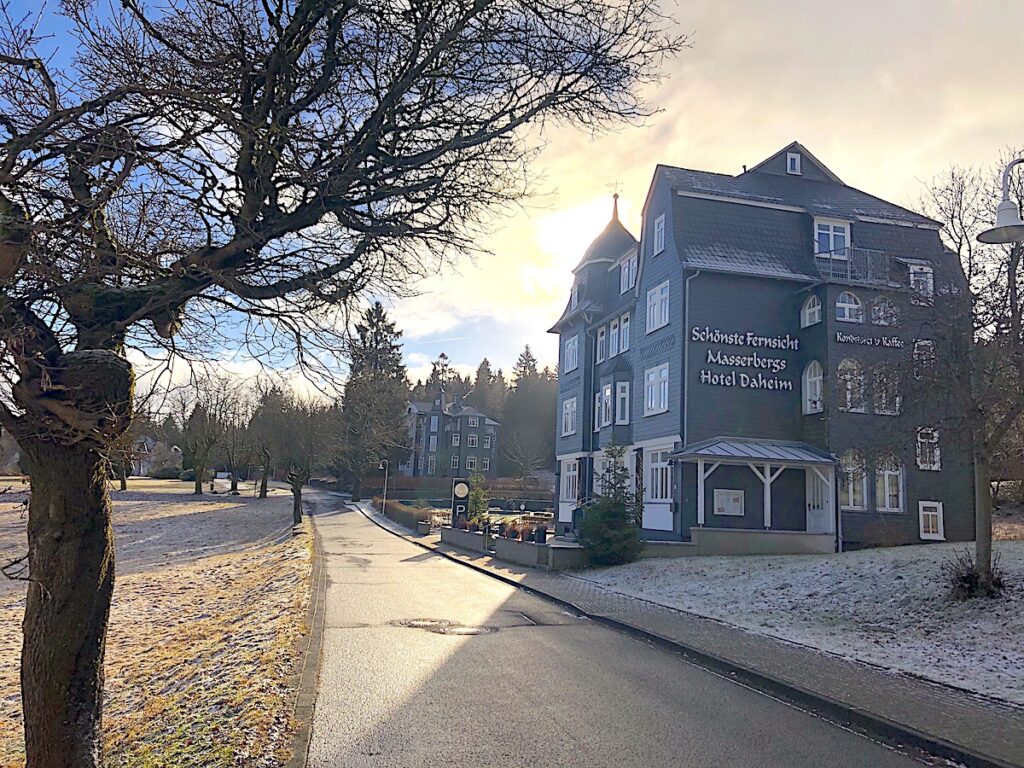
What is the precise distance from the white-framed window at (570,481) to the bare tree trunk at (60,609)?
31138 mm

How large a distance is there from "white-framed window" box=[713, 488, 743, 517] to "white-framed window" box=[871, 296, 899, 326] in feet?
39.3

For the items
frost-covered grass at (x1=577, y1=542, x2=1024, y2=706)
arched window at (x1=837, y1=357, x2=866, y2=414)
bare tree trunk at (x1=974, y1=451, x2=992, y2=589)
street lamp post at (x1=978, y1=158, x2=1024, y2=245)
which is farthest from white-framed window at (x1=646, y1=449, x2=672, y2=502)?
street lamp post at (x1=978, y1=158, x2=1024, y2=245)

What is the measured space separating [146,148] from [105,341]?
144cm

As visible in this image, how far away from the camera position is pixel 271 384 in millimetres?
8070

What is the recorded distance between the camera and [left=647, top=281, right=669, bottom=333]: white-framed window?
29.3 metres

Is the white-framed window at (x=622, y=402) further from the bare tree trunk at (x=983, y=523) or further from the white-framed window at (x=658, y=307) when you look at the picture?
the bare tree trunk at (x=983, y=523)

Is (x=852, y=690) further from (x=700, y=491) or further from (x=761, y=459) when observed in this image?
(x=700, y=491)

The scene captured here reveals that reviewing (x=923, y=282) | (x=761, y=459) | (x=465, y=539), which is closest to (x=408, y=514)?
(x=465, y=539)

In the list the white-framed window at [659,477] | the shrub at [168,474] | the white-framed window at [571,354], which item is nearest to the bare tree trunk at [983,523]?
the white-framed window at [659,477]

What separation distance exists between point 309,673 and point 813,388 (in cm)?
2215

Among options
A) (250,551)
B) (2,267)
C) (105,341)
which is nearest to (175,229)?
(105,341)

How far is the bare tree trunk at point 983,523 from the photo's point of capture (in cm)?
1289

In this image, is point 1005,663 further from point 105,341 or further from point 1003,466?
point 105,341

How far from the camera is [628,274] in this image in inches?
1373
